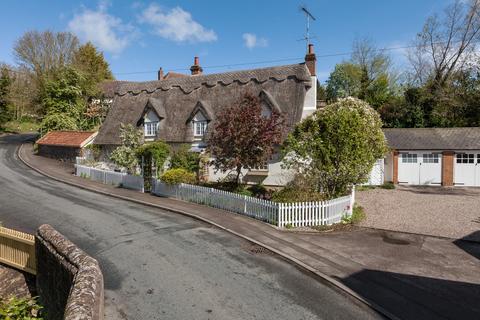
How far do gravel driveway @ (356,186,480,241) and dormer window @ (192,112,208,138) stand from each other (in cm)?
1185

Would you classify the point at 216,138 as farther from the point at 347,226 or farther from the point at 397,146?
the point at 397,146

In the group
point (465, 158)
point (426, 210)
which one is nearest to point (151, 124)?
point (426, 210)

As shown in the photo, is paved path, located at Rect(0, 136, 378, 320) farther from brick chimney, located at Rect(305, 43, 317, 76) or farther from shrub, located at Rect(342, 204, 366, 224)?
brick chimney, located at Rect(305, 43, 317, 76)

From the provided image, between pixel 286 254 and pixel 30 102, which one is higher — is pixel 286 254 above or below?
below

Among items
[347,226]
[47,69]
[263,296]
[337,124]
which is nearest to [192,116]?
[337,124]

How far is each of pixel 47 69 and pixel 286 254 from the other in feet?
169

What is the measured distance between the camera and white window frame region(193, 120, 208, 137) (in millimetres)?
27172

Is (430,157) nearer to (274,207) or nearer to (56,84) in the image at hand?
(274,207)

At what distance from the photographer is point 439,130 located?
27375 millimetres

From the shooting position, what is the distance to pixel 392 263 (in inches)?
447

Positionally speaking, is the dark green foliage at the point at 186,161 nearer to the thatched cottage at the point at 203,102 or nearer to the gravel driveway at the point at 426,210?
the thatched cottage at the point at 203,102

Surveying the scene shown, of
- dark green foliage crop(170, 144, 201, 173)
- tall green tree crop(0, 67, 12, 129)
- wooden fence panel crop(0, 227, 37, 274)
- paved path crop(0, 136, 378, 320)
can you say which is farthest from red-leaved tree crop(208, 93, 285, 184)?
tall green tree crop(0, 67, 12, 129)

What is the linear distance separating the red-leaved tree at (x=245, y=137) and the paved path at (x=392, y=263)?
3.02 meters

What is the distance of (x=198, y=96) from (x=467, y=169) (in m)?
20.4
